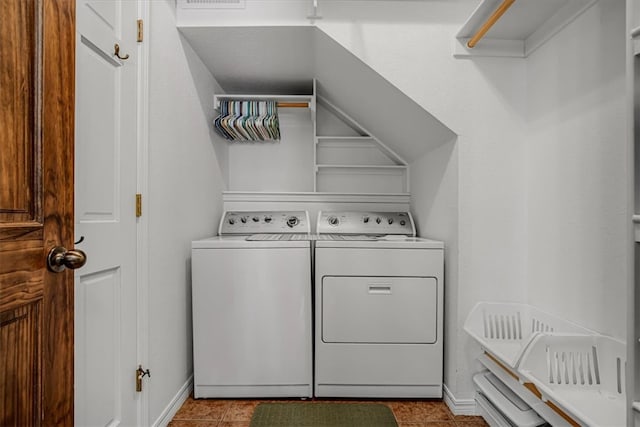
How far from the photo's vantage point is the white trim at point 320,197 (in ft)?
9.18

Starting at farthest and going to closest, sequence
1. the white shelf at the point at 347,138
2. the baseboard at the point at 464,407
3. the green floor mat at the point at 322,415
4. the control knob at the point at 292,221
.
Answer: the white shelf at the point at 347,138
the control knob at the point at 292,221
the baseboard at the point at 464,407
the green floor mat at the point at 322,415

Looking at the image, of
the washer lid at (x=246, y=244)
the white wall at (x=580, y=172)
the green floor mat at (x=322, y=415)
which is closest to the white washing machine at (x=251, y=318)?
the washer lid at (x=246, y=244)

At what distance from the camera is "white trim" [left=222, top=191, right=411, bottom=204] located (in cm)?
280

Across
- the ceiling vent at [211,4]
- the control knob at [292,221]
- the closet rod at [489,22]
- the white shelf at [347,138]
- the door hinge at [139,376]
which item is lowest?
the door hinge at [139,376]

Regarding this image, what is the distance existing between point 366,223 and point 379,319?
0.85 metres

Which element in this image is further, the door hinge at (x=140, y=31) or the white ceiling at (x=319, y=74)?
the white ceiling at (x=319, y=74)

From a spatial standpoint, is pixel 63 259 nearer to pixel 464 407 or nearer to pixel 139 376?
pixel 139 376

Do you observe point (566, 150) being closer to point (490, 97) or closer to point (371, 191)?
point (490, 97)

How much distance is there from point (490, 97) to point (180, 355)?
2.16 m

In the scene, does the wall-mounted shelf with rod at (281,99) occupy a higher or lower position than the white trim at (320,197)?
higher

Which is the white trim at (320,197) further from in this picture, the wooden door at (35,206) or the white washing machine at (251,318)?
the wooden door at (35,206)

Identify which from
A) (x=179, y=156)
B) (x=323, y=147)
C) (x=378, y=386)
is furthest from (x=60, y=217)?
(x=323, y=147)

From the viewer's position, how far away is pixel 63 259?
0.89 m

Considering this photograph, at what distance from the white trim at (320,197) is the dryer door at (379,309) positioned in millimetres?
902
